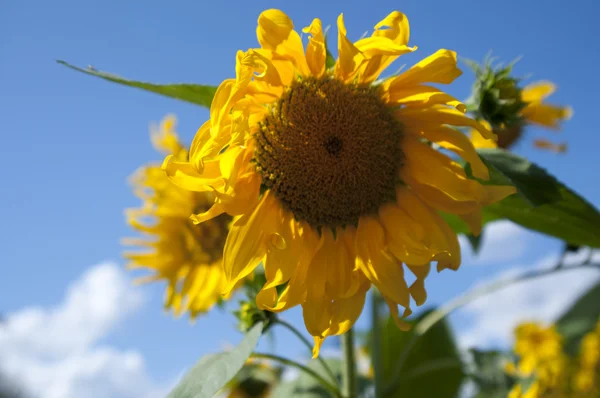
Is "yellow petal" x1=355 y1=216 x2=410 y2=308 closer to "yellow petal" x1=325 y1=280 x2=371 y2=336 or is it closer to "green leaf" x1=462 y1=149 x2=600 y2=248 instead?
"yellow petal" x1=325 y1=280 x2=371 y2=336

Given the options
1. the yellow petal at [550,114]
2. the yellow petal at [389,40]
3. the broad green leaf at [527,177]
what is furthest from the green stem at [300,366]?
the yellow petal at [550,114]

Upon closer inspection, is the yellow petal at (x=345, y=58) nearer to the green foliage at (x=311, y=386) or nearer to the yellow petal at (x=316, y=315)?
the yellow petal at (x=316, y=315)

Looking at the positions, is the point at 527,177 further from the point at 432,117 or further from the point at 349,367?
the point at 349,367

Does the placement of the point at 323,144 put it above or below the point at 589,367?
above

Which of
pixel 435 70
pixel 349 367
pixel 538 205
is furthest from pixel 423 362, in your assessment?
pixel 435 70

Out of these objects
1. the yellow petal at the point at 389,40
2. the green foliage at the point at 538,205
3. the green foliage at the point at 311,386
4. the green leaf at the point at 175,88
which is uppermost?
the green leaf at the point at 175,88

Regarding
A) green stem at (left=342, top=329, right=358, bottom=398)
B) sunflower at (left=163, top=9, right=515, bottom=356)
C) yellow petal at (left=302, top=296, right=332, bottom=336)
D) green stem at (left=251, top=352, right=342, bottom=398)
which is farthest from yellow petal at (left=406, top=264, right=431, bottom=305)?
green stem at (left=251, top=352, right=342, bottom=398)
